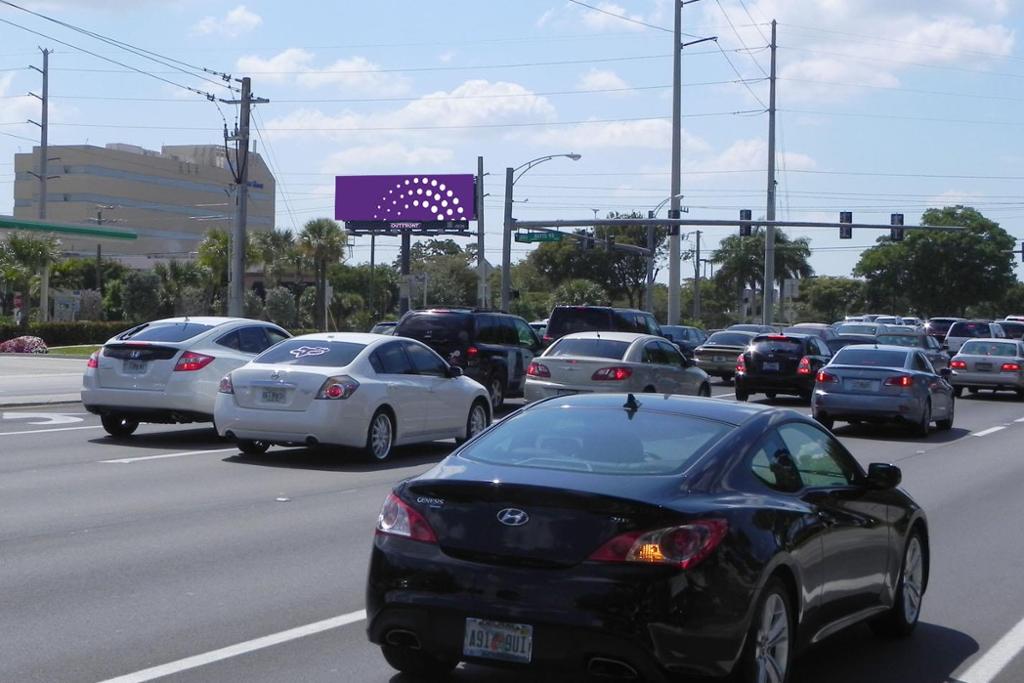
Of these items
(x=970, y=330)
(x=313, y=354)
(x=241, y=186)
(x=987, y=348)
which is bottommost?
(x=313, y=354)

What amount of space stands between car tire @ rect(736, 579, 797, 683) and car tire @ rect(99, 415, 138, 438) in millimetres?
13518

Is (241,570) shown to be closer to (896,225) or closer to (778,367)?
(778,367)

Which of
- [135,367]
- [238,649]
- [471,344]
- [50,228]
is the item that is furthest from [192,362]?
[50,228]

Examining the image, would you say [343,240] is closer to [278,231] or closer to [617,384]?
[278,231]

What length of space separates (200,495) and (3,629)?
544 centimetres

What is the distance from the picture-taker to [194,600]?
8422 mm

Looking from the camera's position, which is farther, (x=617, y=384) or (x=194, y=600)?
(x=617, y=384)

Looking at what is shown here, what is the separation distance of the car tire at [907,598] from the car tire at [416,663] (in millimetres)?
2666

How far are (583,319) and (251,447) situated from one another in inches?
587

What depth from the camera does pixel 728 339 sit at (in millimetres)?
37625

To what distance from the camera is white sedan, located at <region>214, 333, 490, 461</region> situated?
15.5m

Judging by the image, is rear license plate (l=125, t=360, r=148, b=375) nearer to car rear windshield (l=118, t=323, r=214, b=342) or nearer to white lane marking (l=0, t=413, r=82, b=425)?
car rear windshield (l=118, t=323, r=214, b=342)

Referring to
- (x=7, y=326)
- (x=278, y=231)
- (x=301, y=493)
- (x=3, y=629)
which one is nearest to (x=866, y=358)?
(x=301, y=493)

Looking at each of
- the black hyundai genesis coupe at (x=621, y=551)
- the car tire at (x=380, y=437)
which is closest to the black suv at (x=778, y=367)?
the car tire at (x=380, y=437)
